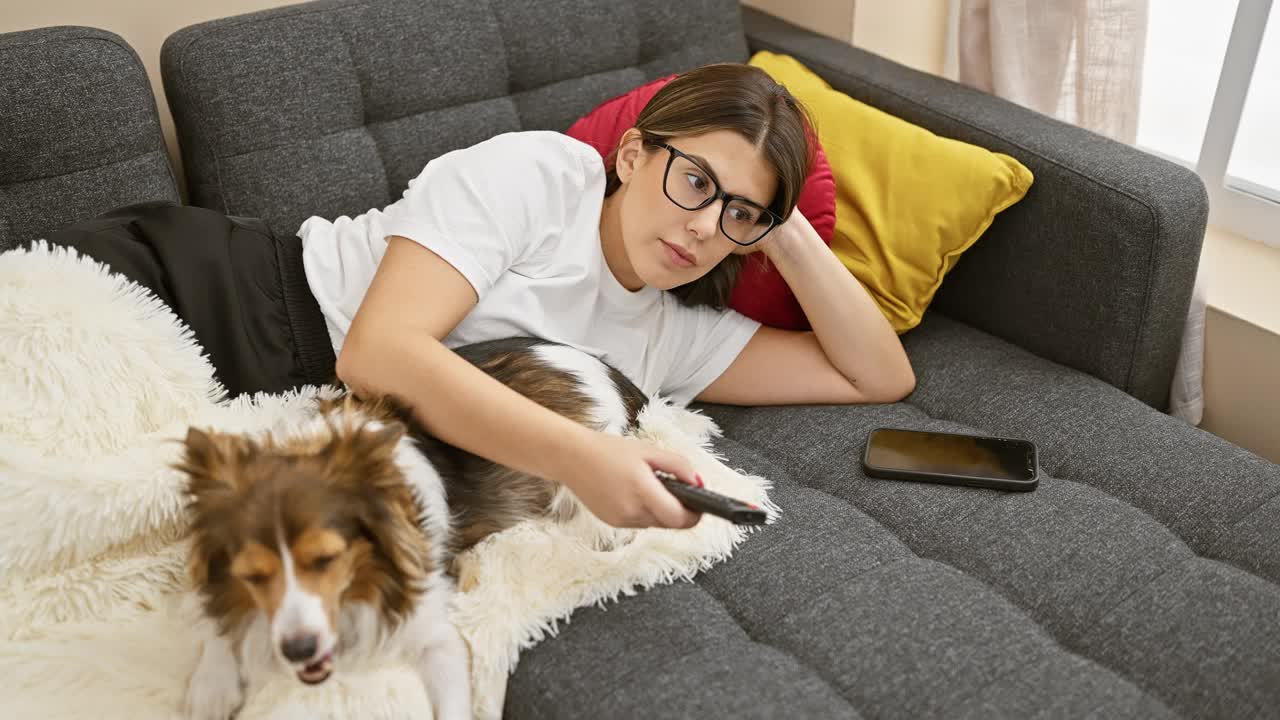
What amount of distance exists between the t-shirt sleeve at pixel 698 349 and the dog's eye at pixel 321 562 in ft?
2.92

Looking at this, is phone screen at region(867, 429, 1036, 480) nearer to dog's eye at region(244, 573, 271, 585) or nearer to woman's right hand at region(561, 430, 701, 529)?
woman's right hand at region(561, 430, 701, 529)

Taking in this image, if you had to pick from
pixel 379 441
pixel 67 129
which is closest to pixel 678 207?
pixel 379 441

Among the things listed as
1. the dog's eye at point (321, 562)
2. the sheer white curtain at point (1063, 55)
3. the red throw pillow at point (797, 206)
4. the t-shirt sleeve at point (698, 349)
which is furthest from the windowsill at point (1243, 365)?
the dog's eye at point (321, 562)

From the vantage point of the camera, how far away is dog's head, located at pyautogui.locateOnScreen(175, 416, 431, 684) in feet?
→ 3.37

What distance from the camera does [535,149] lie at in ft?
5.44

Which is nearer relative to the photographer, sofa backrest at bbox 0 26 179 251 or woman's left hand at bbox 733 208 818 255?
sofa backrest at bbox 0 26 179 251

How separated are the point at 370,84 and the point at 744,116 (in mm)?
785

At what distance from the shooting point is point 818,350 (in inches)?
75.4

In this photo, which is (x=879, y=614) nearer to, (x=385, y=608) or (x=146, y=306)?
(x=385, y=608)

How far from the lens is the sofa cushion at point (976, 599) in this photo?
126 cm

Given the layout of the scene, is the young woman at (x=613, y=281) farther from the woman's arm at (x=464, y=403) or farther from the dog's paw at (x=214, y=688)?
the dog's paw at (x=214, y=688)

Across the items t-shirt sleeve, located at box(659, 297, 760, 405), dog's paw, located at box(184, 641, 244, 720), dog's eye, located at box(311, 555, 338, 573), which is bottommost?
t-shirt sleeve, located at box(659, 297, 760, 405)

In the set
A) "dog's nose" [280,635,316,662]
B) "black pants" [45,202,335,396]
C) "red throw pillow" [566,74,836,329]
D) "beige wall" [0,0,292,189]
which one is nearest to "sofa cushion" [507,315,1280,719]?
"red throw pillow" [566,74,836,329]

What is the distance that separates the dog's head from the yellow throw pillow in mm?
1149
